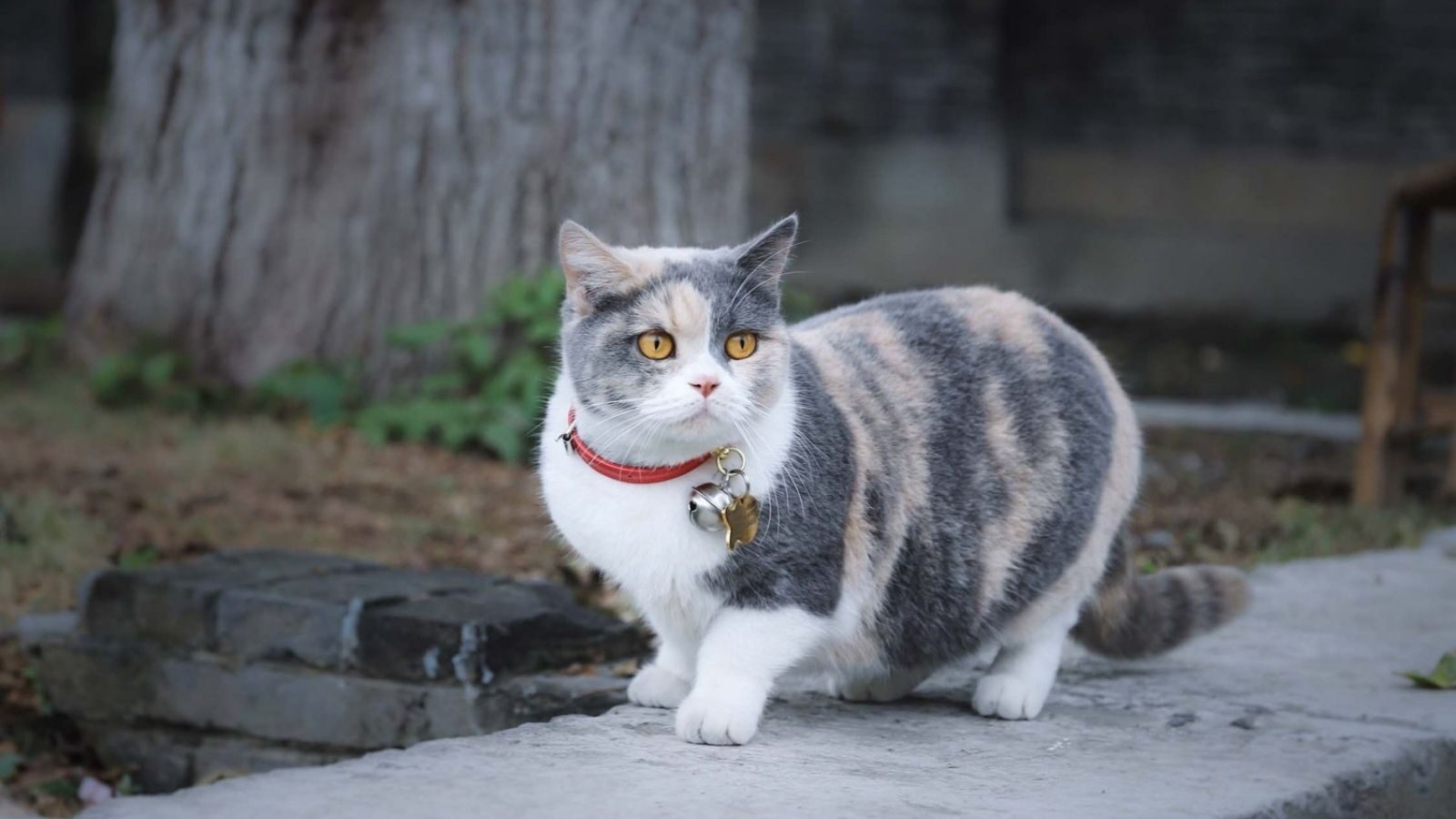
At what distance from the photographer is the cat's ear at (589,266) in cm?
253

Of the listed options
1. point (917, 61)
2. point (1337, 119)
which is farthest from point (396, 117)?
point (1337, 119)

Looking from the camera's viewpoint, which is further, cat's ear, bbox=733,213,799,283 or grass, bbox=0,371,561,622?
grass, bbox=0,371,561,622

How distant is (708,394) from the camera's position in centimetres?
240

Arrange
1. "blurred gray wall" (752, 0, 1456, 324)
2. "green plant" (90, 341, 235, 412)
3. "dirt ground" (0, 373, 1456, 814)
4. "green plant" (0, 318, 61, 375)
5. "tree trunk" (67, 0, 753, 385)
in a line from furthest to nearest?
1. "blurred gray wall" (752, 0, 1456, 324)
2. "green plant" (0, 318, 61, 375)
3. "green plant" (90, 341, 235, 412)
4. "tree trunk" (67, 0, 753, 385)
5. "dirt ground" (0, 373, 1456, 814)

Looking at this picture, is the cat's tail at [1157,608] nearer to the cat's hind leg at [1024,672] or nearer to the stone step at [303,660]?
the cat's hind leg at [1024,672]

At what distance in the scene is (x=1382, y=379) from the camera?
5309 mm

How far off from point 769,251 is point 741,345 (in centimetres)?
18

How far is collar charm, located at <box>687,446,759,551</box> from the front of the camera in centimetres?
248

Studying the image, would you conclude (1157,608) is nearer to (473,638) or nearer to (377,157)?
(473,638)

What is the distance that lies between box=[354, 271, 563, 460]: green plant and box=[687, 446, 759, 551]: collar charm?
2919 millimetres

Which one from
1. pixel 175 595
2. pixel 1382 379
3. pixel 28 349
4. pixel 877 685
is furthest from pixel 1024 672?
pixel 28 349

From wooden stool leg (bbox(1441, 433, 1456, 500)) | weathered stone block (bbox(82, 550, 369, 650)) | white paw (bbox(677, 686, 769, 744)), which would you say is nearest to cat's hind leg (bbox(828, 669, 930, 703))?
white paw (bbox(677, 686, 769, 744))

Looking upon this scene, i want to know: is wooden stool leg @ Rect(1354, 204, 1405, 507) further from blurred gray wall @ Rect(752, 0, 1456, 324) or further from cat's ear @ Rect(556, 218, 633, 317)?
blurred gray wall @ Rect(752, 0, 1456, 324)

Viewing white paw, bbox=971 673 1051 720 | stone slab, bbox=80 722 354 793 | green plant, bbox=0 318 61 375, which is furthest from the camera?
green plant, bbox=0 318 61 375
